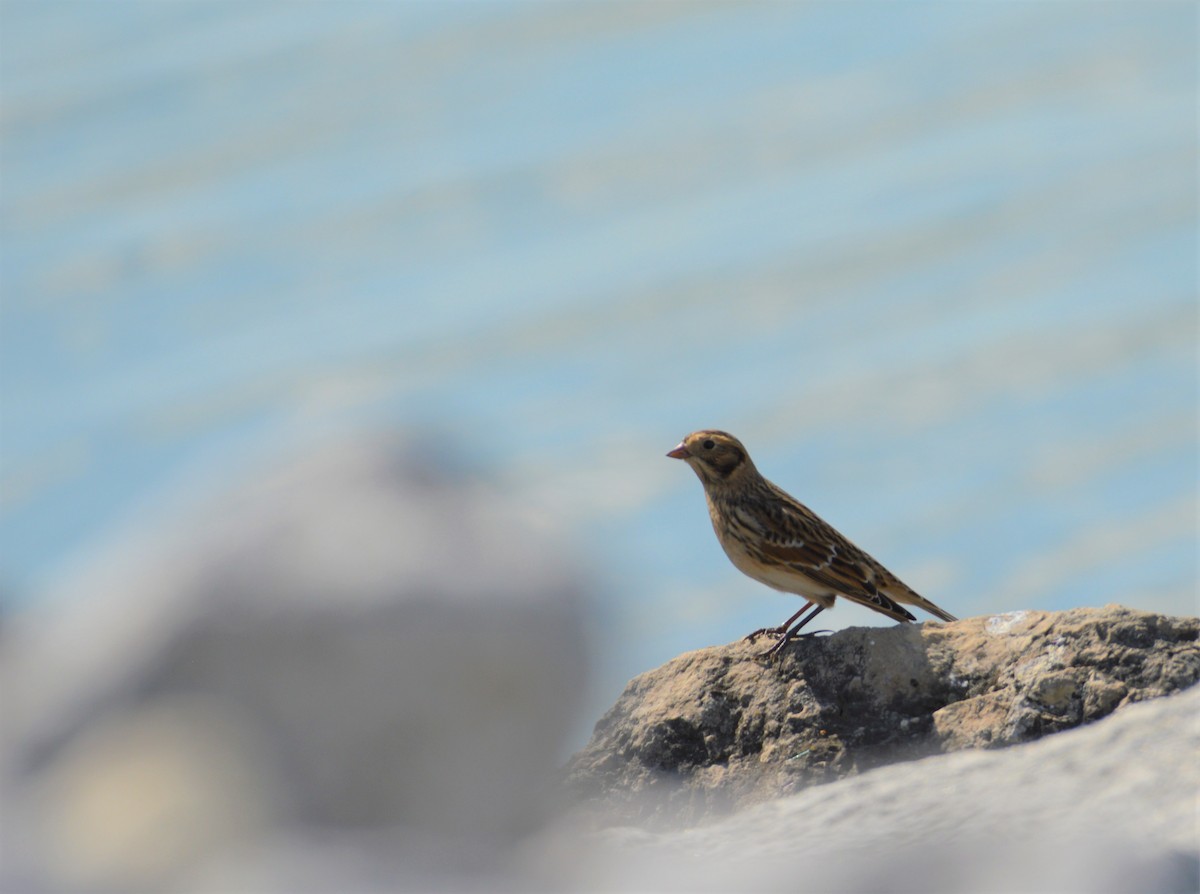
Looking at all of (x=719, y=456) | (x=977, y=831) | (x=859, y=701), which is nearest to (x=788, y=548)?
(x=719, y=456)

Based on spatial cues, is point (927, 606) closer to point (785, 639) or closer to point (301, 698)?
point (785, 639)

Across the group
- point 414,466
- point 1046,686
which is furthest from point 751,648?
point 414,466

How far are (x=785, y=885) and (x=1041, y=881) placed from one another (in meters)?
0.58

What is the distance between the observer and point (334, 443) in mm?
4645

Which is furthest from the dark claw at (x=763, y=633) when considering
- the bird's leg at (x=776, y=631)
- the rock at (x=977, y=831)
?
the rock at (x=977, y=831)

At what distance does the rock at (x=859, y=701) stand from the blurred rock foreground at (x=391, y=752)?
55cm

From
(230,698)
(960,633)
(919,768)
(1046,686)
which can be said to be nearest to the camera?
(230,698)

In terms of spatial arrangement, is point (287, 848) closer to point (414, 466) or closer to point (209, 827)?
point (209, 827)

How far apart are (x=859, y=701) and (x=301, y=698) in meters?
2.70

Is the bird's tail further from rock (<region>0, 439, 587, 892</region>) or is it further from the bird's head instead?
rock (<region>0, 439, 587, 892</region>)

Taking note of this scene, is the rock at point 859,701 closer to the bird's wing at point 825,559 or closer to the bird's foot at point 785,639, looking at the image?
the bird's foot at point 785,639

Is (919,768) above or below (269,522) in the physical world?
below

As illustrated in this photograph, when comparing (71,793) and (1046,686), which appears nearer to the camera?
(71,793)

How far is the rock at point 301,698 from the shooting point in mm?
3588
